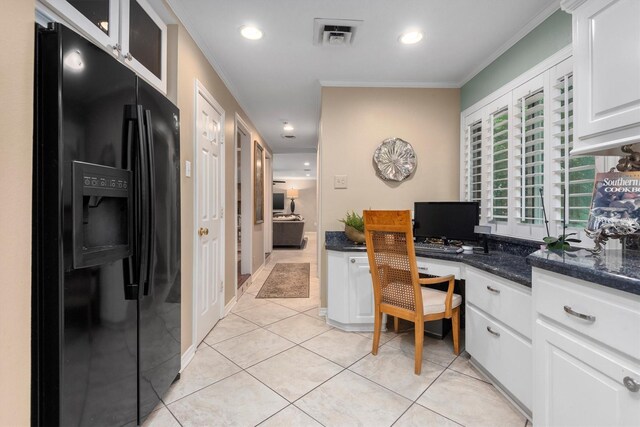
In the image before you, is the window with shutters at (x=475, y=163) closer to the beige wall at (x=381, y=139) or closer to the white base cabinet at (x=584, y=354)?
the beige wall at (x=381, y=139)

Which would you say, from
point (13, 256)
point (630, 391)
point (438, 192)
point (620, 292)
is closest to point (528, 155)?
point (438, 192)

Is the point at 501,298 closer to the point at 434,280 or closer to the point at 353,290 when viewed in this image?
the point at 434,280

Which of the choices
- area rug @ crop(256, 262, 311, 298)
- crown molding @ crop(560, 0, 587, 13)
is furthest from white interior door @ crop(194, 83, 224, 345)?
crown molding @ crop(560, 0, 587, 13)

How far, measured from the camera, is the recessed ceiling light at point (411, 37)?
82.9 inches

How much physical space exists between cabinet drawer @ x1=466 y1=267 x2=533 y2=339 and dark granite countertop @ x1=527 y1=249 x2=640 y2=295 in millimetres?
309

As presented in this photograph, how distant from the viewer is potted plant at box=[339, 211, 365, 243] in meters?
2.65

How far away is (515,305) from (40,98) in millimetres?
2252

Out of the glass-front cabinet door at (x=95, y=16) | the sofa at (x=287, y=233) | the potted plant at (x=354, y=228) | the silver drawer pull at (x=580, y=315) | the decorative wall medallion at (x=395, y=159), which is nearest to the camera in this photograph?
the silver drawer pull at (x=580, y=315)

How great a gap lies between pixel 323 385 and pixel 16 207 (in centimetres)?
173

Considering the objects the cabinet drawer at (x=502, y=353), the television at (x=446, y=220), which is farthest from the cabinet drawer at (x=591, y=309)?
the television at (x=446, y=220)

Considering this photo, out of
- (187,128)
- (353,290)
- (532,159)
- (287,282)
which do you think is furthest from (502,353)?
(287,282)

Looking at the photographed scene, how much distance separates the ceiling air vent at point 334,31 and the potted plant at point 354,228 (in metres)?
1.46

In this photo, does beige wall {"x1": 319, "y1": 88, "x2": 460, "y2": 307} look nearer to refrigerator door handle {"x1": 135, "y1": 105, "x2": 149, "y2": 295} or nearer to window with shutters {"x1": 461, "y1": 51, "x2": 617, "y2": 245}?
window with shutters {"x1": 461, "y1": 51, "x2": 617, "y2": 245}

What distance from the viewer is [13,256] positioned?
90 centimetres
